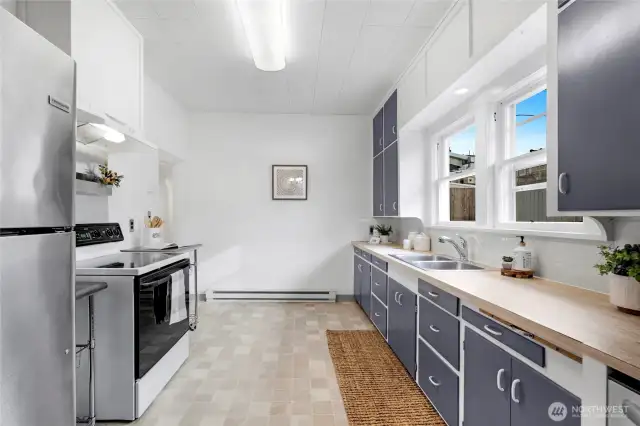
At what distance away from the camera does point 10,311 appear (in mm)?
1086

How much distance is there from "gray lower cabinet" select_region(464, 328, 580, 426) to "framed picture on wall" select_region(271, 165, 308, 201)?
3591mm

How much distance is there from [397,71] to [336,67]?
2.07 feet

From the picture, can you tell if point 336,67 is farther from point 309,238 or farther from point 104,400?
point 104,400

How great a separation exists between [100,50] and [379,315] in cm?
315

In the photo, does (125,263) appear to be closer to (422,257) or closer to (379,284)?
(379,284)

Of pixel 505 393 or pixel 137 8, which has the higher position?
pixel 137 8

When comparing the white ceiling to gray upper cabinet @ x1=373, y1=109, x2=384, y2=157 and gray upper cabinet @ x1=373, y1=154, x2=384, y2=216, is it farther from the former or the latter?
gray upper cabinet @ x1=373, y1=154, x2=384, y2=216

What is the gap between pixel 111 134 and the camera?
93.2 inches

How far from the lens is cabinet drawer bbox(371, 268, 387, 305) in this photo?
3231mm

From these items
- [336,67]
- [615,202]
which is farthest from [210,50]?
[615,202]

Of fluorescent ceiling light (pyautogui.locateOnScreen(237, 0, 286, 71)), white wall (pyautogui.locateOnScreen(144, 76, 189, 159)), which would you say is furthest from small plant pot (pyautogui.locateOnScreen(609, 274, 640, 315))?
white wall (pyautogui.locateOnScreen(144, 76, 189, 159))

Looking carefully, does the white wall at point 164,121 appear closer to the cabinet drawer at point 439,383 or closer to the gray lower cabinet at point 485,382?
the cabinet drawer at point 439,383

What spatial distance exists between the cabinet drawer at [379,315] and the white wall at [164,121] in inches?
115

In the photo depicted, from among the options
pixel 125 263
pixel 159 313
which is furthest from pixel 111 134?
pixel 159 313
